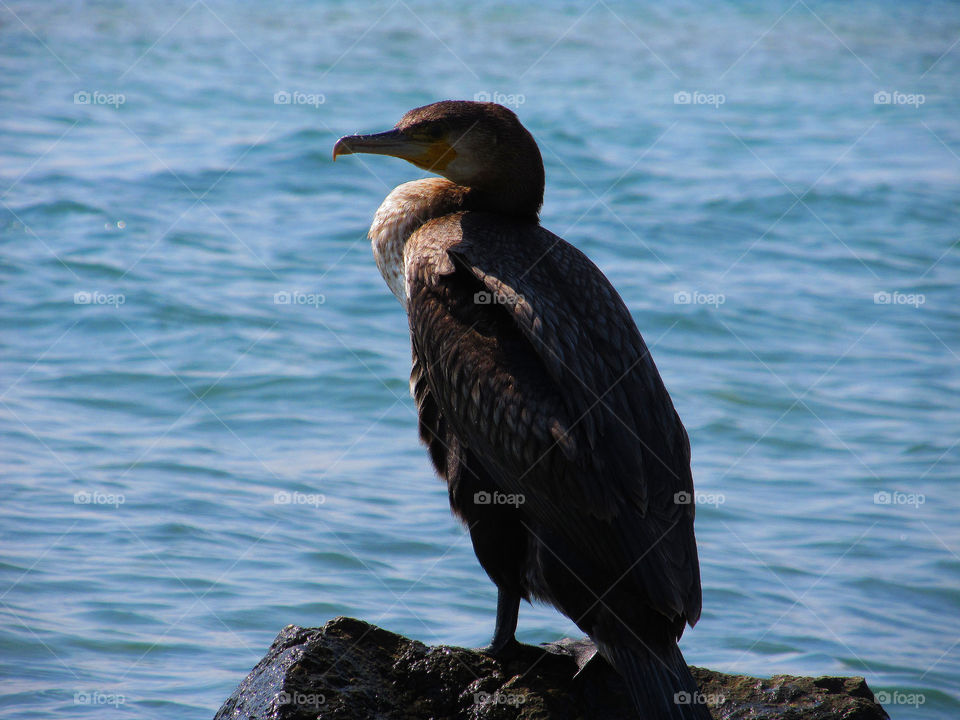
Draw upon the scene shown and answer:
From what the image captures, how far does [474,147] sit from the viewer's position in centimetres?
440

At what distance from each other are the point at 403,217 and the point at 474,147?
423 mm

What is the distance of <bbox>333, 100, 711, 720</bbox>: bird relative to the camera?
3613 millimetres

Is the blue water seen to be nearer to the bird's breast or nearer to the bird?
the bird

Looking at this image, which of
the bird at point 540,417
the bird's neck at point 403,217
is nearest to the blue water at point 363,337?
the bird at point 540,417

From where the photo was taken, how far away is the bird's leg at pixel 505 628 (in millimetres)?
4004

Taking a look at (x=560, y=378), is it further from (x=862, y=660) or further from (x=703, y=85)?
(x=703, y=85)

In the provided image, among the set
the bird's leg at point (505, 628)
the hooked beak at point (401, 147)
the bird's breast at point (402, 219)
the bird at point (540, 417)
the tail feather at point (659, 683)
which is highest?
the hooked beak at point (401, 147)

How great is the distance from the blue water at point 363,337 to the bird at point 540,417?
187cm

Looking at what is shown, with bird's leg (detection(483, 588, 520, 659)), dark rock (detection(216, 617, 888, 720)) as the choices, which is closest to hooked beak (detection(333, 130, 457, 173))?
bird's leg (detection(483, 588, 520, 659))

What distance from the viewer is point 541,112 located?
15.1 metres

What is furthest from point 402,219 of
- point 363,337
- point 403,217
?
point 363,337

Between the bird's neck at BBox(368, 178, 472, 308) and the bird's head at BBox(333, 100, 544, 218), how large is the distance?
0.13 m

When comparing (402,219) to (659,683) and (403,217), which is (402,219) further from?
(659,683)

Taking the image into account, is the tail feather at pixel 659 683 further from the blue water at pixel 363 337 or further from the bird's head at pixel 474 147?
the blue water at pixel 363 337
